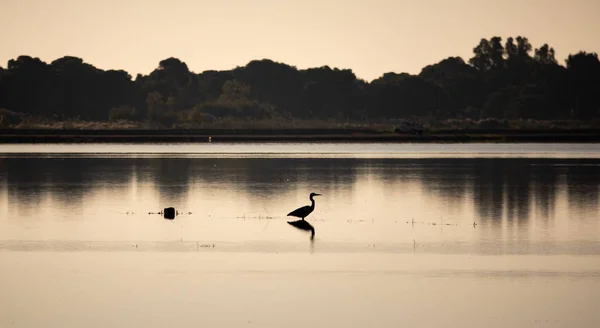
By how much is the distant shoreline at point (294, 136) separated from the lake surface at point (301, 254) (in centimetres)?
8815

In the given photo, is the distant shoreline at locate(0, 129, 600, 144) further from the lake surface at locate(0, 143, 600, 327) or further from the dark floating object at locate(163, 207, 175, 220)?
the dark floating object at locate(163, 207, 175, 220)

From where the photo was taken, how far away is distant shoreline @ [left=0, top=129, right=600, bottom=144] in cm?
14150

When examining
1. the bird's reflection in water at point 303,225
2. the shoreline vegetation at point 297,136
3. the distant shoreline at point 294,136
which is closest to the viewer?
the bird's reflection in water at point 303,225

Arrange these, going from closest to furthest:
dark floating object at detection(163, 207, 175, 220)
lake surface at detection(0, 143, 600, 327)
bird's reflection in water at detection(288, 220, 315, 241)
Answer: lake surface at detection(0, 143, 600, 327)
bird's reflection in water at detection(288, 220, 315, 241)
dark floating object at detection(163, 207, 175, 220)

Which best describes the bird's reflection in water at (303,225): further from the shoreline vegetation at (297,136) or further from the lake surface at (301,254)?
the shoreline vegetation at (297,136)

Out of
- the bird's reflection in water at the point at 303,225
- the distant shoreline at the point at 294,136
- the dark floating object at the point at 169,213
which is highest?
the dark floating object at the point at 169,213

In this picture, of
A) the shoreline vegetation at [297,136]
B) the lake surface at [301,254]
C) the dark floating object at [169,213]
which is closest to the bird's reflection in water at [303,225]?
the lake surface at [301,254]

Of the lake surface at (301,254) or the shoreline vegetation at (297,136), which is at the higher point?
the lake surface at (301,254)

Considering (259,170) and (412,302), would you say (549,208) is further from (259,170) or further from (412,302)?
(259,170)

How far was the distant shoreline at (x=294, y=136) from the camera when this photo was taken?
142 m

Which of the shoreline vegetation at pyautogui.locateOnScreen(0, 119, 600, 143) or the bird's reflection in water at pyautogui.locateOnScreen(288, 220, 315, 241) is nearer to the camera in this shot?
the bird's reflection in water at pyautogui.locateOnScreen(288, 220, 315, 241)

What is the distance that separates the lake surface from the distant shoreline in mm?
88153

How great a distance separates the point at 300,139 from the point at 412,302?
124m

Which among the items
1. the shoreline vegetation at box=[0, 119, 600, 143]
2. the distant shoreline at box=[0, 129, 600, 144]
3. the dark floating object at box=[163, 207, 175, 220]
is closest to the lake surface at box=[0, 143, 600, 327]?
the dark floating object at box=[163, 207, 175, 220]
